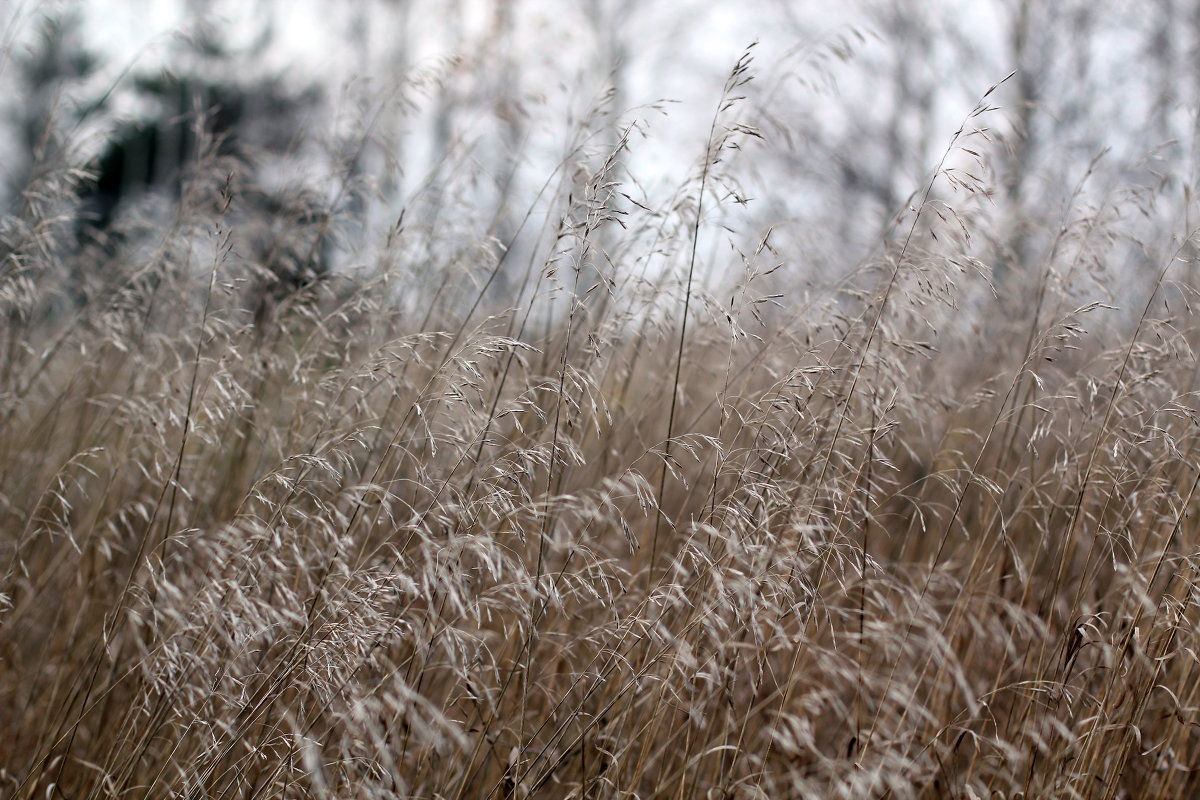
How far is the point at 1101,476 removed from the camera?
2.14m

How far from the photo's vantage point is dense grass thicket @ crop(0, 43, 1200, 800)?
4.95 feet

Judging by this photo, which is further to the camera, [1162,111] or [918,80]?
[918,80]

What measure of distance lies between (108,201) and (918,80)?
15697mm

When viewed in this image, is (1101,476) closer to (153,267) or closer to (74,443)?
(153,267)

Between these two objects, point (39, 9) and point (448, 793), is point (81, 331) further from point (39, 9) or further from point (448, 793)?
point (448, 793)

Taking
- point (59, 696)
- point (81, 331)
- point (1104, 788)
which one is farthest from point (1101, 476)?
point (81, 331)

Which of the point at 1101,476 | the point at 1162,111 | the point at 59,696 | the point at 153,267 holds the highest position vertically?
the point at 1162,111

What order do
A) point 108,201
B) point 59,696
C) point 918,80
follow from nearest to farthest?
point 59,696 < point 918,80 < point 108,201

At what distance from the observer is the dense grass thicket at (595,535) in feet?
4.95

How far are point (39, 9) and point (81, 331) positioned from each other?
46.4 inches

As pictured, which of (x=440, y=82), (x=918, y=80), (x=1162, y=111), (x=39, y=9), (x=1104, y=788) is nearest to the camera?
(x=1104, y=788)

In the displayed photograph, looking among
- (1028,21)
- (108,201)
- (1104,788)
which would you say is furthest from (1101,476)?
(108,201)

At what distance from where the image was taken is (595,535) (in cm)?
208

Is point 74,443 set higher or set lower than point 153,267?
lower
